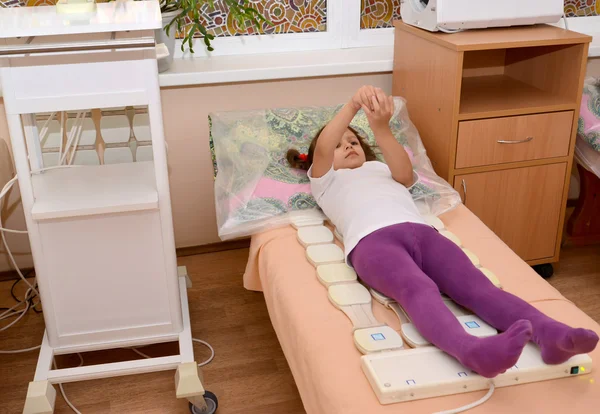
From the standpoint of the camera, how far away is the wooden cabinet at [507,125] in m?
1.95

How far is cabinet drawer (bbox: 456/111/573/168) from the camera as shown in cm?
197

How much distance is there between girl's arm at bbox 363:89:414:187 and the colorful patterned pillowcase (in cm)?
65

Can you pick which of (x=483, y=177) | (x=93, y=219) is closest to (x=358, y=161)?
(x=483, y=177)

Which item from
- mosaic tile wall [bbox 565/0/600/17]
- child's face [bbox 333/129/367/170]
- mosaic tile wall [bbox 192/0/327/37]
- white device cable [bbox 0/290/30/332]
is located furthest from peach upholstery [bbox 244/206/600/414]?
mosaic tile wall [bbox 565/0/600/17]

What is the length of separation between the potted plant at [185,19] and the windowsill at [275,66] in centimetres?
6

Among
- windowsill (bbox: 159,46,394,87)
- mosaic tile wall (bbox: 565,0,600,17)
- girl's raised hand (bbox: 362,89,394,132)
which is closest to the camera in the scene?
girl's raised hand (bbox: 362,89,394,132)

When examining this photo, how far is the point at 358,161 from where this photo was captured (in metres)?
1.87

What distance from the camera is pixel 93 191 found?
162 centimetres

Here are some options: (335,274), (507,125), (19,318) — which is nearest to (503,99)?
(507,125)

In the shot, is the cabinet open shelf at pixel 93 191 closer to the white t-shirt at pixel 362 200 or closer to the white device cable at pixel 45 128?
the white device cable at pixel 45 128

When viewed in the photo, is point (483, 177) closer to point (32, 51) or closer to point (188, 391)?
point (188, 391)

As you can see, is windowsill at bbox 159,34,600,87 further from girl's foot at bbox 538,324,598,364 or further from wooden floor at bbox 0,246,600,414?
girl's foot at bbox 538,324,598,364

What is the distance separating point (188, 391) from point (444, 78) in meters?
1.15

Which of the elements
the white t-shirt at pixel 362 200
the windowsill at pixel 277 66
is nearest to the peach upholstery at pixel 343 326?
the white t-shirt at pixel 362 200
